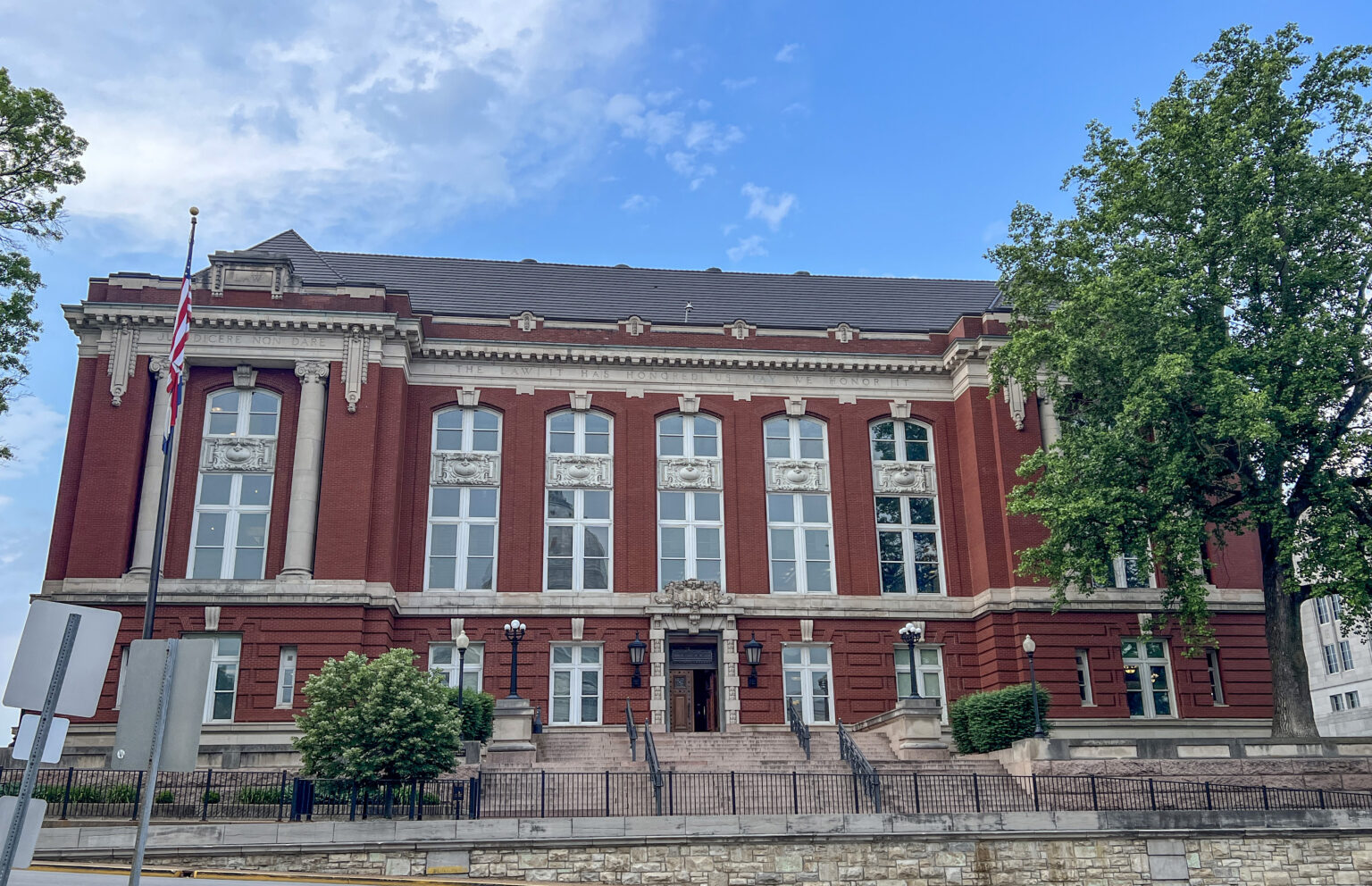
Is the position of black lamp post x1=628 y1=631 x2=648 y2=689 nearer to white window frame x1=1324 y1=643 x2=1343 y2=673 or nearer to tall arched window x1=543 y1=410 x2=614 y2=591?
tall arched window x1=543 y1=410 x2=614 y2=591

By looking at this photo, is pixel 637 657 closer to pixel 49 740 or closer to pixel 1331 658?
pixel 49 740

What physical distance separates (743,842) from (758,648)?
570 inches

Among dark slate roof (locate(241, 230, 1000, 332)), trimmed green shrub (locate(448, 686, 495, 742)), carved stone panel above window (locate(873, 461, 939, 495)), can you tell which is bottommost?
trimmed green shrub (locate(448, 686, 495, 742))

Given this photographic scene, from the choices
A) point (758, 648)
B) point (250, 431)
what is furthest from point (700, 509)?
point (250, 431)

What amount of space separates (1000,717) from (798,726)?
17.7 feet

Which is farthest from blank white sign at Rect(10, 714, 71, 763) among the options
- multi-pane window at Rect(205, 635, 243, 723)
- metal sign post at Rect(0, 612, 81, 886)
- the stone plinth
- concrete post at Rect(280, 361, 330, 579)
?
concrete post at Rect(280, 361, 330, 579)

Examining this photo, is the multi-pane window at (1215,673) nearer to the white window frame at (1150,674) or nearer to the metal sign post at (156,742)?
the white window frame at (1150,674)

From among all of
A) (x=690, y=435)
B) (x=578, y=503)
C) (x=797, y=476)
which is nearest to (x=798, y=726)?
(x=797, y=476)

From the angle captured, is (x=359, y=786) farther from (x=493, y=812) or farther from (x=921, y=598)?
(x=921, y=598)

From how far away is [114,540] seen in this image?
110ft

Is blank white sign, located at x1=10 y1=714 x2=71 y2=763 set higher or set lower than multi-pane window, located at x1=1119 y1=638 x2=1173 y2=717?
lower

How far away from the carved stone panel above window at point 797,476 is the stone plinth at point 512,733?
13121 millimetres

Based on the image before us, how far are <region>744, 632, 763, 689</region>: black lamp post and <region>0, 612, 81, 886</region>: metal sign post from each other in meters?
29.2

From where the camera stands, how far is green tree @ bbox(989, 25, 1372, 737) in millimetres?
26906
